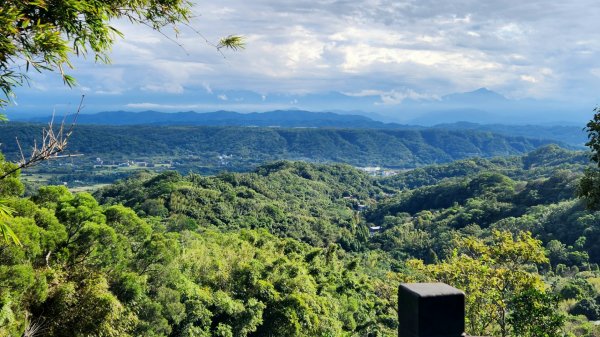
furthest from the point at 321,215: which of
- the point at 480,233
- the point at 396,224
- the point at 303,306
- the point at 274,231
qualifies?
the point at 303,306

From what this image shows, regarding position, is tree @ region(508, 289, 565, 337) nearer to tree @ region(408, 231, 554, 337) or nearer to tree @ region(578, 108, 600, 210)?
tree @ region(408, 231, 554, 337)

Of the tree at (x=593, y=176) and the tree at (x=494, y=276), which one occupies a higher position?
the tree at (x=593, y=176)

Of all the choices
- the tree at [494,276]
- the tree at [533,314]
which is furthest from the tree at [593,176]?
the tree at [494,276]

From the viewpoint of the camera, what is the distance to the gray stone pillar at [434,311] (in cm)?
168

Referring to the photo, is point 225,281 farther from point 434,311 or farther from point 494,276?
point 434,311

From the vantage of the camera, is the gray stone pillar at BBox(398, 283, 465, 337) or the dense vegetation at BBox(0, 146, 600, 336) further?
the dense vegetation at BBox(0, 146, 600, 336)

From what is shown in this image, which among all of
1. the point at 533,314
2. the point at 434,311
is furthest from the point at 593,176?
the point at 434,311

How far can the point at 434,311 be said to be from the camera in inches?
66.5

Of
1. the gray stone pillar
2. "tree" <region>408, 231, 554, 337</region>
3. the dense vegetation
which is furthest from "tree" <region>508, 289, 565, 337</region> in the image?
the gray stone pillar

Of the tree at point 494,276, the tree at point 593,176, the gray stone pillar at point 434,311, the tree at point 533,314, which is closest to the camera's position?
the gray stone pillar at point 434,311

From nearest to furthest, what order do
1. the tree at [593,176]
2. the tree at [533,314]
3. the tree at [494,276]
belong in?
the tree at [593,176], the tree at [533,314], the tree at [494,276]

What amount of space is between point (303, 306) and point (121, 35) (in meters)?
16.0

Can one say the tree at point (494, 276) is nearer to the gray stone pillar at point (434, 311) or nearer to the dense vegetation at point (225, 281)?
the dense vegetation at point (225, 281)

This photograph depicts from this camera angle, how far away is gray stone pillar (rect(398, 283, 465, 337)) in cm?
168
